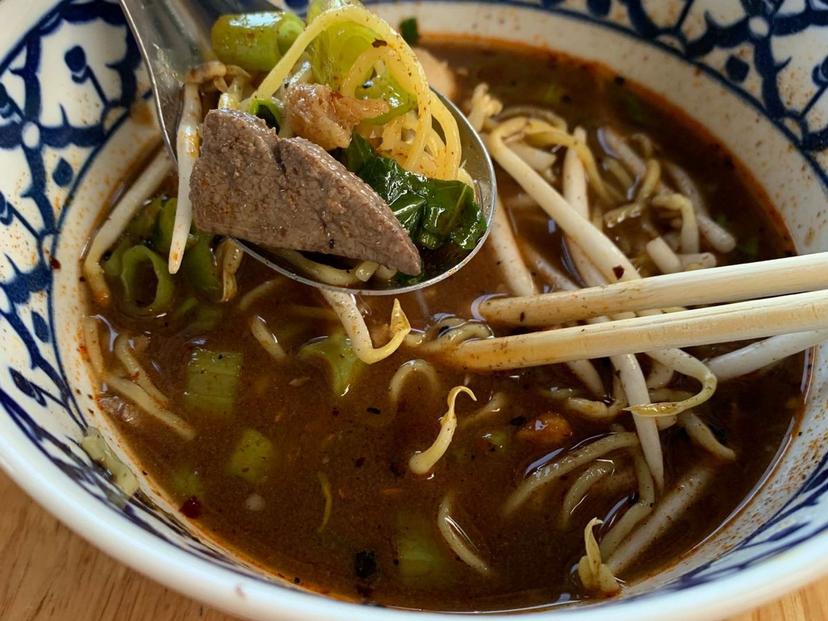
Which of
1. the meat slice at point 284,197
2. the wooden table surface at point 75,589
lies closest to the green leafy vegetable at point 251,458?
the wooden table surface at point 75,589

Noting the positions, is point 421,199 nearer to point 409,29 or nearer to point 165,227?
point 165,227

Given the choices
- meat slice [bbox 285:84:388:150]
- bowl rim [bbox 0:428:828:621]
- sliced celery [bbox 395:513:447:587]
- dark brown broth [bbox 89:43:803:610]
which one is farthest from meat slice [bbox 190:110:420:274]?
bowl rim [bbox 0:428:828:621]

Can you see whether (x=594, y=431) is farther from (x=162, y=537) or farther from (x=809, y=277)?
(x=162, y=537)

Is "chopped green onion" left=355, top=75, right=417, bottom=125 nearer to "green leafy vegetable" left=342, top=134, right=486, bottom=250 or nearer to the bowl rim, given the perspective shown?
"green leafy vegetable" left=342, top=134, right=486, bottom=250

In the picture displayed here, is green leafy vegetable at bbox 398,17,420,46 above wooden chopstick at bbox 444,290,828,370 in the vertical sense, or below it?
above

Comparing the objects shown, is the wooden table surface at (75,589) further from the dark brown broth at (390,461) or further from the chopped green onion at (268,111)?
the chopped green onion at (268,111)

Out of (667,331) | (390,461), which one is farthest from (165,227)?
(667,331)
